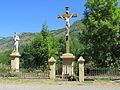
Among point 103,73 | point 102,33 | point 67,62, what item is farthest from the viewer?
point 102,33

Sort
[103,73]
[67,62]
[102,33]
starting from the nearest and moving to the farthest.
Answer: [67,62] < [103,73] < [102,33]

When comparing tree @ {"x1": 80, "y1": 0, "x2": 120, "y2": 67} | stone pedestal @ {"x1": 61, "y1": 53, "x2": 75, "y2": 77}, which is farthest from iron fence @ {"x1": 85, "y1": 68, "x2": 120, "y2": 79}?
tree @ {"x1": 80, "y1": 0, "x2": 120, "y2": 67}

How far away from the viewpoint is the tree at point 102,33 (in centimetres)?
3850

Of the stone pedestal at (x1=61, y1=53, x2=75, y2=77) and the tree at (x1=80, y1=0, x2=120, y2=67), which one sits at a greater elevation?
the tree at (x1=80, y1=0, x2=120, y2=67)

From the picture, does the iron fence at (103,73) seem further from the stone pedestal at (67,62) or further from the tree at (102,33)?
the tree at (102,33)

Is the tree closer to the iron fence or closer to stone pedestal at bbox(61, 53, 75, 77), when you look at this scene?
the iron fence

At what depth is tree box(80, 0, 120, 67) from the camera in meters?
38.5

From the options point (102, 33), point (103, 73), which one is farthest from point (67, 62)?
point (102, 33)

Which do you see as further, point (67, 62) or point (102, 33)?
point (102, 33)

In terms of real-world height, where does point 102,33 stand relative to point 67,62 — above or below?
above

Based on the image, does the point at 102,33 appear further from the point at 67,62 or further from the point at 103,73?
the point at 67,62

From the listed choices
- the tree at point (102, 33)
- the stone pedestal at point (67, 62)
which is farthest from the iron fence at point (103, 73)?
the tree at point (102, 33)

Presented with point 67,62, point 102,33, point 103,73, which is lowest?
point 103,73

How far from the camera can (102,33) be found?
38594mm
